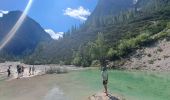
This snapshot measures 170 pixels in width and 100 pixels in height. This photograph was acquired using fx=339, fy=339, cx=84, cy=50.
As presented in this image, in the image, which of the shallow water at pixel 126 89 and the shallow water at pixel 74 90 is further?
the shallow water at pixel 126 89

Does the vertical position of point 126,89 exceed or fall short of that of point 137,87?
it falls short

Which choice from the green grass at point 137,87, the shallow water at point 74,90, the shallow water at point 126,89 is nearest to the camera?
the shallow water at point 74,90

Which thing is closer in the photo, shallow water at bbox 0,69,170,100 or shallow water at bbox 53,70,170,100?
shallow water at bbox 0,69,170,100

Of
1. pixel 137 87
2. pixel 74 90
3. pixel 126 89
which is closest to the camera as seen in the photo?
pixel 74 90

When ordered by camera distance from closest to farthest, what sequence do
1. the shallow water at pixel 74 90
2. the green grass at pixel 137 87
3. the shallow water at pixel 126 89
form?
the shallow water at pixel 74 90 < the shallow water at pixel 126 89 < the green grass at pixel 137 87

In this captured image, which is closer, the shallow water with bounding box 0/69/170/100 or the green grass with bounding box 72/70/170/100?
the shallow water with bounding box 0/69/170/100

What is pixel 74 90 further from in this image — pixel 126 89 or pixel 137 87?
pixel 137 87

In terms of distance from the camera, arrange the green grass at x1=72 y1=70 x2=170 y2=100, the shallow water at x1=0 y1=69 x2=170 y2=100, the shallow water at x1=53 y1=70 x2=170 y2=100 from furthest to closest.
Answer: the green grass at x1=72 y1=70 x2=170 y2=100, the shallow water at x1=53 y1=70 x2=170 y2=100, the shallow water at x1=0 y1=69 x2=170 y2=100

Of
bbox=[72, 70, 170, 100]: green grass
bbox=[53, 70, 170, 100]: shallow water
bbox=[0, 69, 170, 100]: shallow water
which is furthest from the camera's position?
bbox=[72, 70, 170, 100]: green grass

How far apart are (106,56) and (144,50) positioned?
1779 cm

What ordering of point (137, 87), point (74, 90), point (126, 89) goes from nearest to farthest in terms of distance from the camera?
point (74, 90)
point (126, 89)
point (137, 87)

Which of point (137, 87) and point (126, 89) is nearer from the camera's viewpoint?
point (126, 89)

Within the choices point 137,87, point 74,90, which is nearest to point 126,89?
point 137,87

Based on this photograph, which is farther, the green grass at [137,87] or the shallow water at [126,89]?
the green grass at [137,87]
